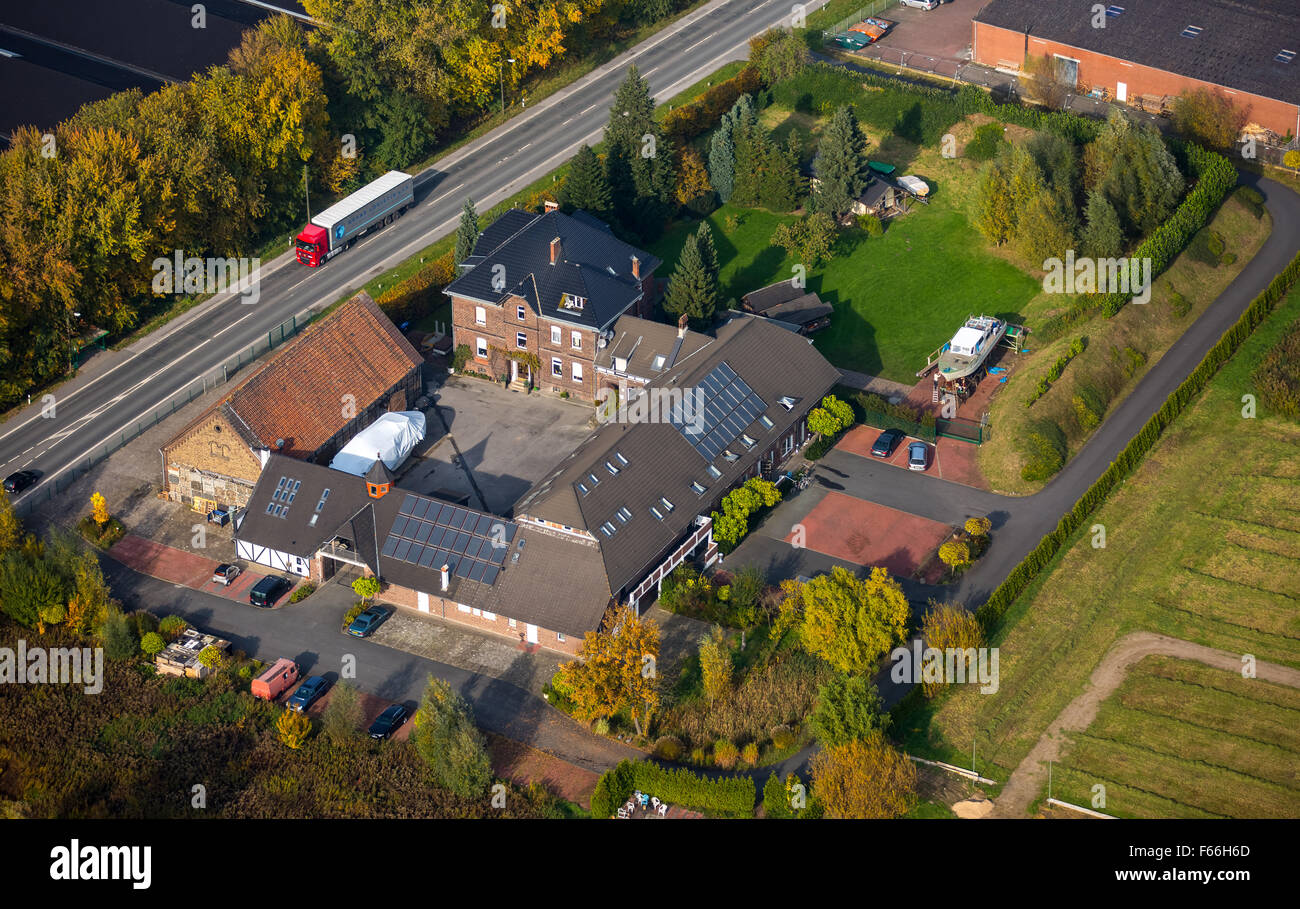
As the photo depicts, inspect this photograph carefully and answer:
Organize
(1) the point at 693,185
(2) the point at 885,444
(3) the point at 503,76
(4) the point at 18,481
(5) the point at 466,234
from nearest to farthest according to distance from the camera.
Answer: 1. (4) the point at 18,481
2. (2) the point at 885,444
3. (5) the point at 466,234
4. (1) the point at 693,185
5. (3) the point at 503,76

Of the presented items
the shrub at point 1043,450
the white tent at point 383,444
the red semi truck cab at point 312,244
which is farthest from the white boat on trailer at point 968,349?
the red semi truck cab at point 312,244

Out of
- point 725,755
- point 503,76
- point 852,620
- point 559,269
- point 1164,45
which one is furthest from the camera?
point 503,76

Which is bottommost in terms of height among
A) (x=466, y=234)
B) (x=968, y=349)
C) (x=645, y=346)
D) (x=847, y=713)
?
(x=847, y=713)

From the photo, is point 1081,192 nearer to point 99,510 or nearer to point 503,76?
point 503,76

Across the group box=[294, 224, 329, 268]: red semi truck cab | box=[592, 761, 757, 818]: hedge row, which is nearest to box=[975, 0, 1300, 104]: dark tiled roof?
box=[294, 224, 329, 268]: red semi truck cab

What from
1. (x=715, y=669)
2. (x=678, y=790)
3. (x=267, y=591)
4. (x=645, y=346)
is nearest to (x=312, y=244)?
(x=645, y=346)

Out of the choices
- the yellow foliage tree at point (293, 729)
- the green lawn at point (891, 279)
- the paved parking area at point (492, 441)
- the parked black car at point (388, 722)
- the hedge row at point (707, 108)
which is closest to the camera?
the yellow foliage tree at point (293, 729)

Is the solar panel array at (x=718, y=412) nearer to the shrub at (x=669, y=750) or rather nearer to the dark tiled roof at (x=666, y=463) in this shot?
the dark tiled roof at (x=666, y=463)
